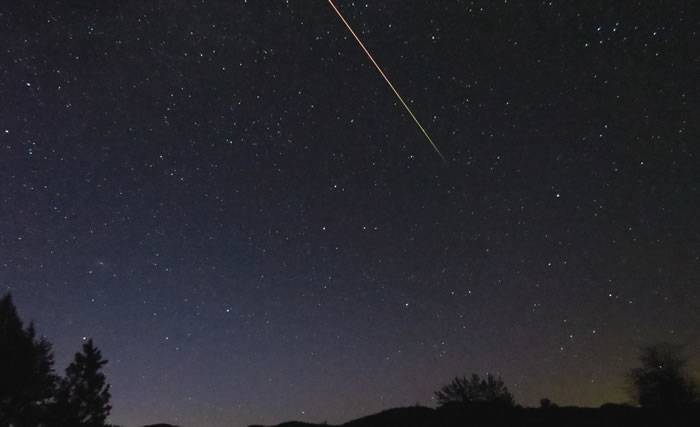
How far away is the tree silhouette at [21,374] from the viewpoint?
2375 cm

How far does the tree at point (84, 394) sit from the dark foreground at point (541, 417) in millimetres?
17618

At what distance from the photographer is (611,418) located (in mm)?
14930

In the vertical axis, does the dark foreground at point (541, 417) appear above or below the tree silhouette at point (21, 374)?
below

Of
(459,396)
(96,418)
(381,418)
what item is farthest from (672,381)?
(96,418)

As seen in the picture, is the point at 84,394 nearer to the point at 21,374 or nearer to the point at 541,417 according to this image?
the point at 21,374

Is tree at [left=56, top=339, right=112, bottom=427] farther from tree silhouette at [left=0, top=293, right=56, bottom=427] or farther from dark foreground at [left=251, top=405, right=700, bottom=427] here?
dark foreground at [left=251, top=405, right=700, bottom=427]

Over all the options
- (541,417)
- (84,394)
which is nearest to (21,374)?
(84,394)

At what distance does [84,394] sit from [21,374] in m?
5.82

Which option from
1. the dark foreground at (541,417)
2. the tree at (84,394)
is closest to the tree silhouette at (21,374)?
the tree at (84,394)

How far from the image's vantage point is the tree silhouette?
77.9ft

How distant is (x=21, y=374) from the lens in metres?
24.4

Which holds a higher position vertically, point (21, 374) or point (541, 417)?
point (21, 374)

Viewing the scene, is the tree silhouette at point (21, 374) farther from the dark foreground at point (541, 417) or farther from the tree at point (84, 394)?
the dark foreground at point (541, 417)

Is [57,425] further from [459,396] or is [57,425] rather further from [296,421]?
[459,396]
